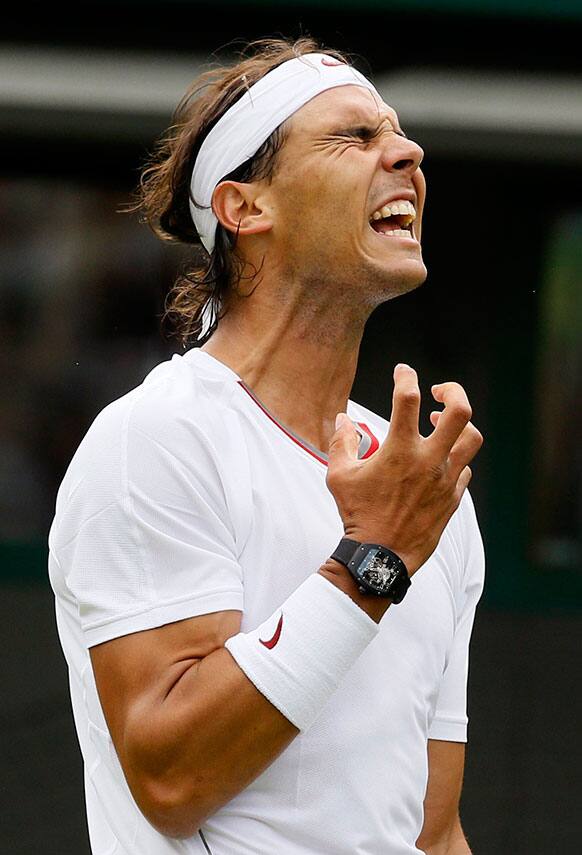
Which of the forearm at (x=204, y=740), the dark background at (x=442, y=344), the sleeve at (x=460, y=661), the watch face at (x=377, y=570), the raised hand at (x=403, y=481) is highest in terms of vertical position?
the raised hand at (x=403, y=481)

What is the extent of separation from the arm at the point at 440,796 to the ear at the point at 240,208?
890 mm

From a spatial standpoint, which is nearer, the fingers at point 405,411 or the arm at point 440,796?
the fingers at point 405,411

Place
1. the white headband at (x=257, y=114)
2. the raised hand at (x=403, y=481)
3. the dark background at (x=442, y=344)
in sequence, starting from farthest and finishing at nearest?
the dark background at (x=442, y=344) → the white headband at (x=257, y=114) → the raised hand at (x=403, y=481)

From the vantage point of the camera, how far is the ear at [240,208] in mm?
2352

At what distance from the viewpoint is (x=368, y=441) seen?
7.88 feet

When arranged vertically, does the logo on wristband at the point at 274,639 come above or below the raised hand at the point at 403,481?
below

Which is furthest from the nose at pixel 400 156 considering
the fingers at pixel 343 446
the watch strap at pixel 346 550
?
the watch strap at pixel 346 550

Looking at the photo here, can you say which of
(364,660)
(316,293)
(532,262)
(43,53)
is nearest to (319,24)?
(43,53)

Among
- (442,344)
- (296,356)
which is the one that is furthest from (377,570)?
(442,344)

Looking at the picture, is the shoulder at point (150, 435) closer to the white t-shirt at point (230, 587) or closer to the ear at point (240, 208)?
the white t-shirt at point (230, 587)

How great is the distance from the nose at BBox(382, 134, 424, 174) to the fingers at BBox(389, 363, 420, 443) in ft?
1.85

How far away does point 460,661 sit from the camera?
2350 millimetres

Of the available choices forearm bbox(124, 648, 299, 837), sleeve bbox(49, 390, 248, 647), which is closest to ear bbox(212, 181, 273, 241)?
sleeve bbox(49, 390, 248, 647)


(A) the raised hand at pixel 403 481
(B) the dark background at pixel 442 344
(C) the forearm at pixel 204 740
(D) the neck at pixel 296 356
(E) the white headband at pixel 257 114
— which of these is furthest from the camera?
(B) the dark background at pixel 442 344
